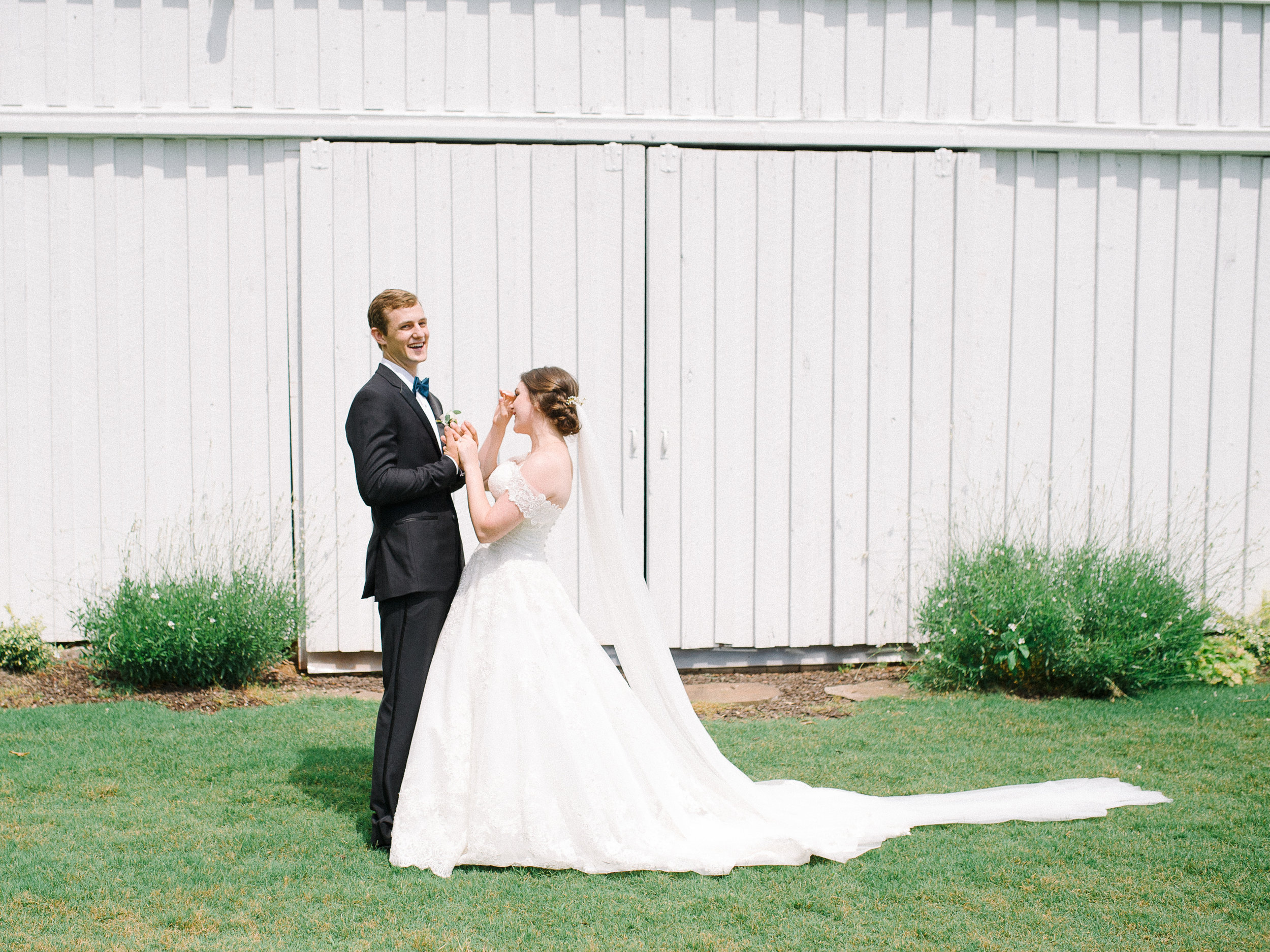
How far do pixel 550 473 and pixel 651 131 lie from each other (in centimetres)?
310

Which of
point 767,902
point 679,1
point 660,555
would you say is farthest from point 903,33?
point 767,902

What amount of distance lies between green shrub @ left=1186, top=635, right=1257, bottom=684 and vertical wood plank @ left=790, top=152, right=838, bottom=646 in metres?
2.03

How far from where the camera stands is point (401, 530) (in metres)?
3.82

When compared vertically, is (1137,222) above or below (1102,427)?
above

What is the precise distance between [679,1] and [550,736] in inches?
173

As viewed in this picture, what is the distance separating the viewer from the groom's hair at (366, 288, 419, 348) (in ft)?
12.7

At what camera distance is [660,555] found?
6.34m

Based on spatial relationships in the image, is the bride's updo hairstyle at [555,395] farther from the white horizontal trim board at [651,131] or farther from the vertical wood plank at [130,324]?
the vertical wood plank at [130,324]

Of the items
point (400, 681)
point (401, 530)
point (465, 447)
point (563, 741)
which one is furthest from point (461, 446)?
point (563, 741)

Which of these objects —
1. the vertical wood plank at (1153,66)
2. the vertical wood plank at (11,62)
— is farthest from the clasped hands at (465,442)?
the vertical wood plank at (1153,66)

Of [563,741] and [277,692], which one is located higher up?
[563,741]

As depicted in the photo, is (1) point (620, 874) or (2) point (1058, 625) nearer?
(1) point (620, 874)

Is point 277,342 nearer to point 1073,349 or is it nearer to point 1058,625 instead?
point 1058,625

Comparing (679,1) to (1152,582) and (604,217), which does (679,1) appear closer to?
(604,217)
